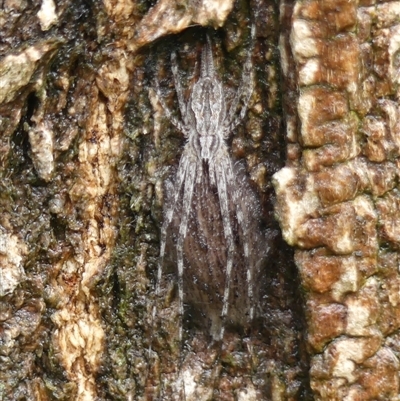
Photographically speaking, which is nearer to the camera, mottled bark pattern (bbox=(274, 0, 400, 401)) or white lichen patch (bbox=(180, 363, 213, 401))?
mottled bark pattern (bbox=(274, 0, 400, 401))

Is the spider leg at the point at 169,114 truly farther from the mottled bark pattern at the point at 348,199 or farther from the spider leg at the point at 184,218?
the mottled bark pattern at the point at 348,199

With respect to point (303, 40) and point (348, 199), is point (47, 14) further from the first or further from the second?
point (348, 199)

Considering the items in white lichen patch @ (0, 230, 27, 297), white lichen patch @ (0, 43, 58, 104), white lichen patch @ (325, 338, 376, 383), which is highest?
white lichen patch @ (0, 43, 58, 104)

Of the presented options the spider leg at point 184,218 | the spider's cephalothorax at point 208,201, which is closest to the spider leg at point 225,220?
the spider's cephalothorax at point 208,201

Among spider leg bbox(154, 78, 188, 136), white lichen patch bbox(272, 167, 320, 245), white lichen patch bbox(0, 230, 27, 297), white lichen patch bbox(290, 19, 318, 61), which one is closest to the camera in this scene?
white lichen patch bbox(290, 19, 318, 61)

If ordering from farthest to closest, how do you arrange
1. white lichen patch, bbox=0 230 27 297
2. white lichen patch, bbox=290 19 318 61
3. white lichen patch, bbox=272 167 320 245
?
white lichen patch, bbox=0 230 27 297 < white lichen patch, bbox=272 167 320 245 < white lichen patch, bbox=290 19 318 61

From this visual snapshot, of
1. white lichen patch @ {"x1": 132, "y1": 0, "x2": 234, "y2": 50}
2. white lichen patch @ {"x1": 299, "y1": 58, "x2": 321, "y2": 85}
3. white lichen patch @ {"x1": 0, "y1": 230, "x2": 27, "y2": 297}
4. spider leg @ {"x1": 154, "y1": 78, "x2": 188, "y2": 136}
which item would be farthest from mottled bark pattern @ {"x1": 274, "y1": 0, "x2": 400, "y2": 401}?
white lichen patch @ {"x1": 0, "y1": 230, "x2": 27, "y2": 297}

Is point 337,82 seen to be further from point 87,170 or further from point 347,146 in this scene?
point 87,170

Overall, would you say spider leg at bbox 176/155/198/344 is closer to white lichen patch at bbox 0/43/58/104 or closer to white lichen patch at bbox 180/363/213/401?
white lichen patch at bbox 180/363/213/401
